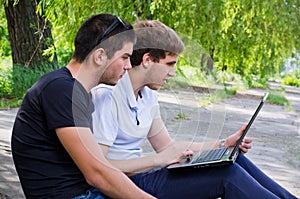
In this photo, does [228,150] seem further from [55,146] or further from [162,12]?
A: [162,12]

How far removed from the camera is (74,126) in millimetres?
2082

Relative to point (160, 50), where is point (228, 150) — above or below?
below

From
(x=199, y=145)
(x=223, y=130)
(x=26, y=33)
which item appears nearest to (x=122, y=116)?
(x=199, y=145)

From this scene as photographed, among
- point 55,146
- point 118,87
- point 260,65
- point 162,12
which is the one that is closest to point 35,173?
point 55,146

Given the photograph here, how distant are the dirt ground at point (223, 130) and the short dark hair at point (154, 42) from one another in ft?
1.20

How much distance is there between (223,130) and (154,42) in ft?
11.9

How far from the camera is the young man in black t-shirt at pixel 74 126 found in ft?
6.89

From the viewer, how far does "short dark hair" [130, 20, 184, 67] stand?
2.49 m

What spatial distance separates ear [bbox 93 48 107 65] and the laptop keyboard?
608 mm

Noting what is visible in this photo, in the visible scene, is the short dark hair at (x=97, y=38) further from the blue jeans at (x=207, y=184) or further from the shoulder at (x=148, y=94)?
the blue jeans at (x=207, y=184)

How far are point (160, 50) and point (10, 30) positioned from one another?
834 centimetres

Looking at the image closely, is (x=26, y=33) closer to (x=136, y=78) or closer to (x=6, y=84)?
(x=6, y=84)

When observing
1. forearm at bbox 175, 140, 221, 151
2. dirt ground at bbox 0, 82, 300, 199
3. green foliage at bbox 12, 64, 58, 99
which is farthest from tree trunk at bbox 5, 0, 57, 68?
forearm at bbox 175, 140, 221, 151

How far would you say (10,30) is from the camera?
10453mm
